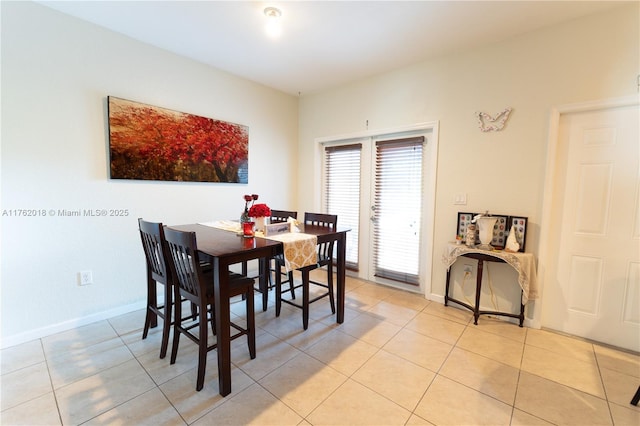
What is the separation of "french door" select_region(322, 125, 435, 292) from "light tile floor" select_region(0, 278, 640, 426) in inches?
38.8

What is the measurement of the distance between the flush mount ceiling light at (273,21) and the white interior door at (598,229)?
2.62 metres

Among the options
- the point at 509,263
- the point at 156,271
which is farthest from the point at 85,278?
the point at 509,263

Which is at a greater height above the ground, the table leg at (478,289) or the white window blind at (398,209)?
the white window blind at (398,209)

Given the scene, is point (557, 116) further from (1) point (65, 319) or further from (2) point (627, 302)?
(1) point (65, 319)

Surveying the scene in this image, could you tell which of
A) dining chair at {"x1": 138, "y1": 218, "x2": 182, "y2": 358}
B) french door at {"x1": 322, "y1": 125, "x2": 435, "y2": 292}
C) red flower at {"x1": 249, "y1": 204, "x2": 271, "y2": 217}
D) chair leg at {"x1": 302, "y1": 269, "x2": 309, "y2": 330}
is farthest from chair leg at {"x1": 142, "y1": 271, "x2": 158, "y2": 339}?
french door at {"x1": 322, "y1": 125, "x2": 435, "y2": 292}

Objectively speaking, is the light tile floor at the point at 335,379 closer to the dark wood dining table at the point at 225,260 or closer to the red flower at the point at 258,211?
the dark wood dining table at the point at 225,260

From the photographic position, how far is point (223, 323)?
1.71m

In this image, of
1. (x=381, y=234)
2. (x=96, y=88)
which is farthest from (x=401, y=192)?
(x=96, y=88)

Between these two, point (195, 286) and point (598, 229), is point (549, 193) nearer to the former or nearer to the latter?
point (598, 229)

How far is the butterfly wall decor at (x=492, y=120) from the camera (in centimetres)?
265

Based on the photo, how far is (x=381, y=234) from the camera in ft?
12.1

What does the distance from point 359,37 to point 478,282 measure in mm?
2607

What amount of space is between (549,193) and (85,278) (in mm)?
4270

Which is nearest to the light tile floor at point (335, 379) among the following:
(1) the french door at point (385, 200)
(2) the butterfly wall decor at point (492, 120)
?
(1) the french door at point (385, 200)
